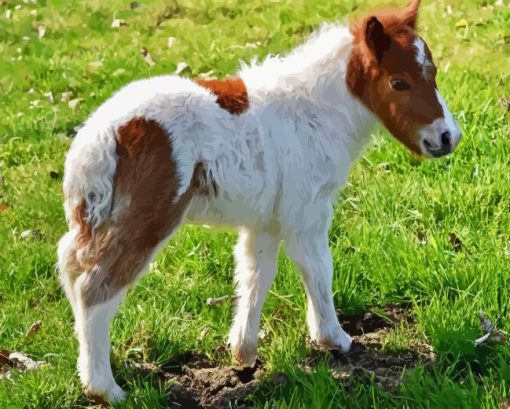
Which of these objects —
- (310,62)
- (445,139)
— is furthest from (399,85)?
(310,62)

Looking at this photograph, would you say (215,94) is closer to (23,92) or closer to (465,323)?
(465,323)

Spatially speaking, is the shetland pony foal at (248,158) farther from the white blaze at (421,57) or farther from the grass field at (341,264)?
the grass field at (341,264)

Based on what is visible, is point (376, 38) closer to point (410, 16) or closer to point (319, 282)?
point (410, 16)

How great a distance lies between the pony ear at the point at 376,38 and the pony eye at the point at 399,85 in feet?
0.32

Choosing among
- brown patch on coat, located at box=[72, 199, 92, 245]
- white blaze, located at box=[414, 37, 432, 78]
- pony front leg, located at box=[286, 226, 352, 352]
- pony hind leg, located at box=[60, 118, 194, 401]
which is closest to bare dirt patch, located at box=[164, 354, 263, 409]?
pony front leg, located at box=[286, 226, 352, 352]

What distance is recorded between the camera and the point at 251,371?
3664 millimetres

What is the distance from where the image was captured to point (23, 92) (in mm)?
6980

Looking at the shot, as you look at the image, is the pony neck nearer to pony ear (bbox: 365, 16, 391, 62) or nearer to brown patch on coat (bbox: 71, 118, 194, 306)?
pony ear (bbox: 365, 16, 391, 62)

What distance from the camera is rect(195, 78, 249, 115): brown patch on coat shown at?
330 centimetres

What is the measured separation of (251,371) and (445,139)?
3.97ft

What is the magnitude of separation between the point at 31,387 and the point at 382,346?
1410 mm

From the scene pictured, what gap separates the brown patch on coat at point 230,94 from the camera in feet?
10.8

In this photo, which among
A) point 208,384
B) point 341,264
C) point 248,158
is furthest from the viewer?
point 341,264

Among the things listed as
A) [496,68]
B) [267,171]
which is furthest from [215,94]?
[496,68]
